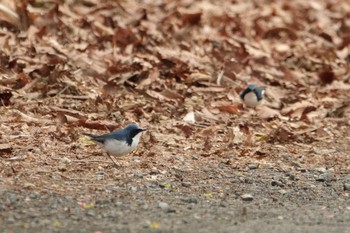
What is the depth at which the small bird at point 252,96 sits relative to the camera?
1040cm

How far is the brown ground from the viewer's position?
675cm

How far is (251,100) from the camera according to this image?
34.1ft

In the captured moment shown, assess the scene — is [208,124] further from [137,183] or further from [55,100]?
[137,183]

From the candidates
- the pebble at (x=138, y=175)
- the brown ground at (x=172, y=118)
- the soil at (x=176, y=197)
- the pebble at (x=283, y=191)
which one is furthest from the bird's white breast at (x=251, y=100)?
the pebble at (x=138, y=175)

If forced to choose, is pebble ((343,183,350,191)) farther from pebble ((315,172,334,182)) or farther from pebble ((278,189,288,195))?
pebble ((278,189,288,195))

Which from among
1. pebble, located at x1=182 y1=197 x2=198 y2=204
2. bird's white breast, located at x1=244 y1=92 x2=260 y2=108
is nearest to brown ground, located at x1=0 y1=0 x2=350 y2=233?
pebble, located at x1=182 y1=197 x2=198 y2=204

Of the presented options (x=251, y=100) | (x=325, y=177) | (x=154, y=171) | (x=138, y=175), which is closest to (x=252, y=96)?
(x=251, y=100)

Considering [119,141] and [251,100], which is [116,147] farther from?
[251,100]

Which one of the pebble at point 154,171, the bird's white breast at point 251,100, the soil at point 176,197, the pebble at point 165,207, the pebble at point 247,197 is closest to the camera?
the soil at point 176,197

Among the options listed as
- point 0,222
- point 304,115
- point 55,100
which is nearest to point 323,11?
point 304,115

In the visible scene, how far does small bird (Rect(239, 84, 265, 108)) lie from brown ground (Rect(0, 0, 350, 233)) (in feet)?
0.48

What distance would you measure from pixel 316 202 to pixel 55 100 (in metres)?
3.34

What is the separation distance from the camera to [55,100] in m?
9.76

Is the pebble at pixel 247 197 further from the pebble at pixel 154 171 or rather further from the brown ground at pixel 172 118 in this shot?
the pebble at pixel 154 171
